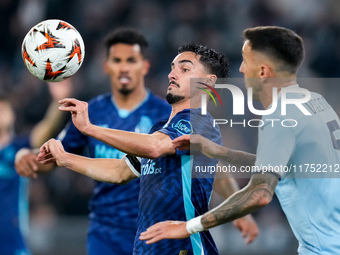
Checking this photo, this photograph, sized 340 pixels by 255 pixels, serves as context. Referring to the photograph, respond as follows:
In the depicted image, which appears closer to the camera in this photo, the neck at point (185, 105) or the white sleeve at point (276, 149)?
the white sleeve at point (276, 149)

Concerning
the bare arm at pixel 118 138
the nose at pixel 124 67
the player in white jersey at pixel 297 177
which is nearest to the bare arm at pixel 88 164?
the bare arm at pixel 118 138

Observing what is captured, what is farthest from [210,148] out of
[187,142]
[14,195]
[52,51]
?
[14,195]

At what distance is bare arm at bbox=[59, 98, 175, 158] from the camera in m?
4.23

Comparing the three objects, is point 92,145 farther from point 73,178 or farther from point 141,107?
point 73,178

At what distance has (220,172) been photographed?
5.62m

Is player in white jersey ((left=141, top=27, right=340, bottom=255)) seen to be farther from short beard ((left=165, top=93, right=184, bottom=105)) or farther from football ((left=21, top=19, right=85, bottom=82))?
football ((left=21, top=19, right=85, bottom=82))

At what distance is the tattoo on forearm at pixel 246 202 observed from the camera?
12.5ft

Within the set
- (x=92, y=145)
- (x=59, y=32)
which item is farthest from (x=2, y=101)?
(x=59, y=32)

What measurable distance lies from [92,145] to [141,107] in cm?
71

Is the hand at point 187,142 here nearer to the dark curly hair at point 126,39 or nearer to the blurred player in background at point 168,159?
the blurred player in background at point 168,159

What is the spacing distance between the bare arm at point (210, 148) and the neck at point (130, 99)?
7.29 feet

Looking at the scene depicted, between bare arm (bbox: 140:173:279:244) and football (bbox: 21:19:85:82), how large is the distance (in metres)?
1.70

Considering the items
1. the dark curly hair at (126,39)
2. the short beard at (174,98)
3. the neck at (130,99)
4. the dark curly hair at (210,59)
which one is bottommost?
the short beard at (174,98)

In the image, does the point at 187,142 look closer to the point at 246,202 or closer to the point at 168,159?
the point at 168,159
